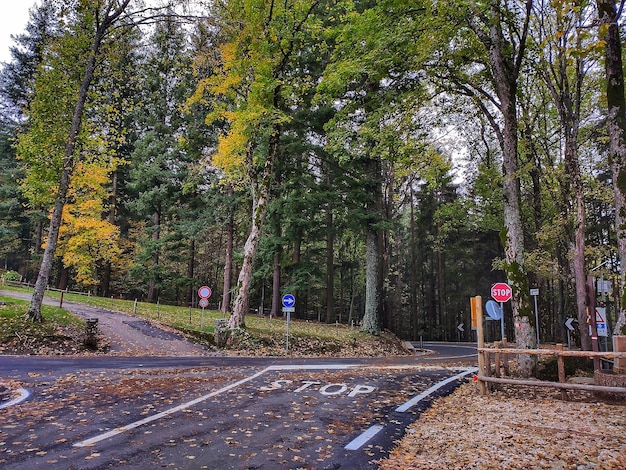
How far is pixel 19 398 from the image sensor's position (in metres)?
6.72

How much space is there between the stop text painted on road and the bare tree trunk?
1044cm

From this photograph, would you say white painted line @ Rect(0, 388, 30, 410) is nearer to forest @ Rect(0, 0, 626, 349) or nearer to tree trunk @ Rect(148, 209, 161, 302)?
forest @ Rect(0, 0, 626, 349)

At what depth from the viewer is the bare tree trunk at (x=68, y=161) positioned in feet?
46.8

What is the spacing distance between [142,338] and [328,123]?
11441 millimetres

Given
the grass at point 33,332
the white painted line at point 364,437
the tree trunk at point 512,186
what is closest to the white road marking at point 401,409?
the white painted line at point 364,437

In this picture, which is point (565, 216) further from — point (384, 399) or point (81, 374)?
point (81, 374)

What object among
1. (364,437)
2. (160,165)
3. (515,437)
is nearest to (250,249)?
(364,437)

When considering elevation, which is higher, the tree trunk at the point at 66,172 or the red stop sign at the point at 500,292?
the tree trunk at the point at 66,172

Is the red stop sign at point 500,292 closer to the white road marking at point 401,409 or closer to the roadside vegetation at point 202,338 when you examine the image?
the white road marking at point 401,409

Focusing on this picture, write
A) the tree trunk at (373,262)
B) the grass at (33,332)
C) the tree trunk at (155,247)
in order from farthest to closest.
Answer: the tree trunk at (155,247) < the tree trunk at (373,262) < the grass at (33,332)

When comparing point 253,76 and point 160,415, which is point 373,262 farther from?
point 160,415

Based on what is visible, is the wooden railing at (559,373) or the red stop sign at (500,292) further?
the red stop sign at (500,292)

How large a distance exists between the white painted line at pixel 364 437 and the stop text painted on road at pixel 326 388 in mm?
2156

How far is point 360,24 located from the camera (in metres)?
12.5
